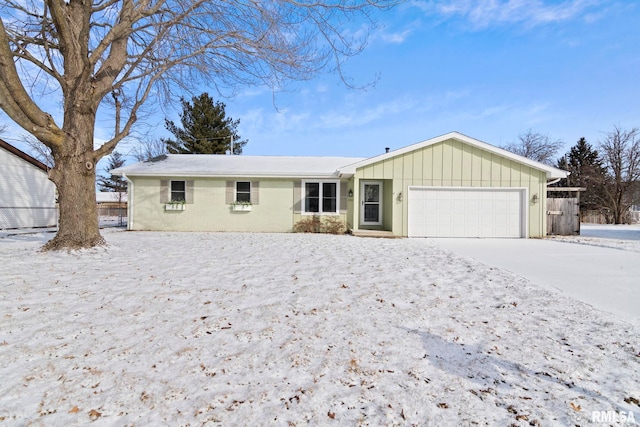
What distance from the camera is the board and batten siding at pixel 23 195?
1364cm

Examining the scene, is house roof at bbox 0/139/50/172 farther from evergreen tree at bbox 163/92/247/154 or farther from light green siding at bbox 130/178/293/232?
evergreen tree at bbox 163/92/247/154

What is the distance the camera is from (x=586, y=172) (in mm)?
26359

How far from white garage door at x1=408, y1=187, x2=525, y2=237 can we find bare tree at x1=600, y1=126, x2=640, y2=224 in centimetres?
2002

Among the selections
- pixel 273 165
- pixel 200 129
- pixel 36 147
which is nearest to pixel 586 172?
pixel 273 165

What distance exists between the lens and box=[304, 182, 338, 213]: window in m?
12.4

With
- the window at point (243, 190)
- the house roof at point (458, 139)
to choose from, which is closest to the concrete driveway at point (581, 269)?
the house roof at point (458, 139)

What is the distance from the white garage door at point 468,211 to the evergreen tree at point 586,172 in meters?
19.9

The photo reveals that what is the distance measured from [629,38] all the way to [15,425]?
571 inches

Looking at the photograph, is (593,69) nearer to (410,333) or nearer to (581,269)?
(581,269)

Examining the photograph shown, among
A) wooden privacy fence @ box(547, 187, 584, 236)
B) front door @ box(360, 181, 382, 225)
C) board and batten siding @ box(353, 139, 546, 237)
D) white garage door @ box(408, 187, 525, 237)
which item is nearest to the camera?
board and batten siding @ box(353, 139, 546, 237)

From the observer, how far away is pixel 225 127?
85.9ft

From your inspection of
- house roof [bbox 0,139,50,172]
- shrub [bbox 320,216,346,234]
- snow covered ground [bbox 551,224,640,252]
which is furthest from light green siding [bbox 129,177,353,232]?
snow covered ground [bbox 551,224,640,252]

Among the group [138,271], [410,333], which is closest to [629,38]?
[410,333]

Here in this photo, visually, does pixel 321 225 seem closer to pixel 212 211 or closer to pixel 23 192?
pixel 212 211
